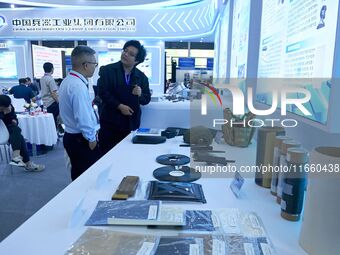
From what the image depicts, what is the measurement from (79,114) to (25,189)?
1615 millimetres

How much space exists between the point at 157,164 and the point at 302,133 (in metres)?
0.62

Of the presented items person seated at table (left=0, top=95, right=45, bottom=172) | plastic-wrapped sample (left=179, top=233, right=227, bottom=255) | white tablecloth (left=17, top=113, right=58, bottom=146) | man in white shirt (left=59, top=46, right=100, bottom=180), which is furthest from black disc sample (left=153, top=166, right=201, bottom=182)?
white tablecloth (left=17, top=113, right=58, bottom=146)

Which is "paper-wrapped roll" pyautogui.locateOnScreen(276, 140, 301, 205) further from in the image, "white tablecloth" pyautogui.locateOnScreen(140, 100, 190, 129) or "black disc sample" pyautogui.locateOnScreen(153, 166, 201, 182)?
"white tablecloth" pyautogui.locateOnScreen(140, 100, 190, 129)

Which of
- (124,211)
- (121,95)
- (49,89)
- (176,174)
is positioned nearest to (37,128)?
(49,89)

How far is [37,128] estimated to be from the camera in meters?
4.31

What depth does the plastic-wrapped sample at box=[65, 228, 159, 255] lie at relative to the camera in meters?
0.62

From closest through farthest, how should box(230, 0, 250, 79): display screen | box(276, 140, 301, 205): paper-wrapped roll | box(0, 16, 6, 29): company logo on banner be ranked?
box(276, 140, 301, 205): paper-wrapped roll → box(230, 0, 250, 79): display screen → box(0, 16, 6, 29): company logo on banner

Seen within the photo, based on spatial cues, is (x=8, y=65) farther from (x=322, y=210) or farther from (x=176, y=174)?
(x=322, y=210)

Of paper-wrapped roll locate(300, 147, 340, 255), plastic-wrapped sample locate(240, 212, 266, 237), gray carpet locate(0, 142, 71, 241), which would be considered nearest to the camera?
paper-wrapped roll locate(300, 147, 340, 255)

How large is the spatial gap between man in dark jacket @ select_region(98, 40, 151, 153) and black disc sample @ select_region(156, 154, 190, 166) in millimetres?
771

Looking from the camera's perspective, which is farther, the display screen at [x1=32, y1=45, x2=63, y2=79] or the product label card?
the display screen at [x1=32, y1=45, x2=63, y2=79]

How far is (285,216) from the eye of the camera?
78 centimetres

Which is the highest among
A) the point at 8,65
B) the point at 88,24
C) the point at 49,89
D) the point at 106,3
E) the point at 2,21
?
the point at 106,3

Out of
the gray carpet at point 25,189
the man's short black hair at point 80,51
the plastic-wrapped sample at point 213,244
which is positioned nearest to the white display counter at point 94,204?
the plastic-wrapped sample at point 213,244
